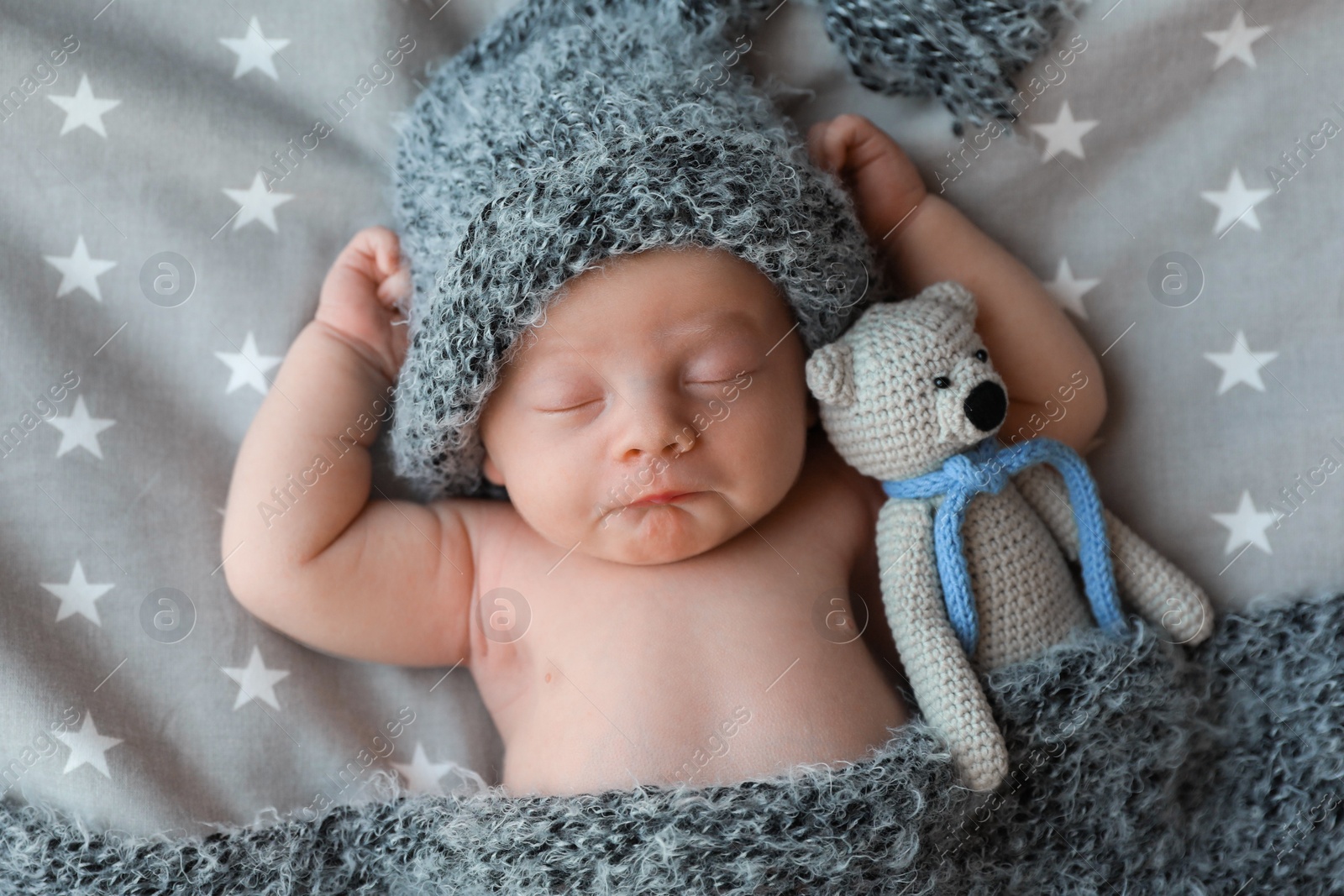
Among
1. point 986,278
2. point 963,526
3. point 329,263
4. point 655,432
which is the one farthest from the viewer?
point 329,263

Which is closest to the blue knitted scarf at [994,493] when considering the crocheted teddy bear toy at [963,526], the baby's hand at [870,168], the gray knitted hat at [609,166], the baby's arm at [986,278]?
the crocheted teddy bear toy at [963,526]

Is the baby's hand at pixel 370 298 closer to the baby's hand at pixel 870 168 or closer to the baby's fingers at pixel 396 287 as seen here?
the baby's fingers at pixel 396 287

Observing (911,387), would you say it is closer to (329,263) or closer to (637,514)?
(637,514)

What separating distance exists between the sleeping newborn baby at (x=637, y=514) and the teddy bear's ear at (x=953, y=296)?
0.10 metres

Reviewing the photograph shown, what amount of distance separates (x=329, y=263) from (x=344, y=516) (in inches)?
15.9

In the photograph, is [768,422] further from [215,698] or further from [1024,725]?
[215,698]

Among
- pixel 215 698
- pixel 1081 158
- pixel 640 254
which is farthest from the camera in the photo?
pixel 1081 158

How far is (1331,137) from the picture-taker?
150 centimetres

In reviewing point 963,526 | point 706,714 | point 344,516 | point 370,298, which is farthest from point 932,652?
point 370,298

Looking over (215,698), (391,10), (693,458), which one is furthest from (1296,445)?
(215,698)

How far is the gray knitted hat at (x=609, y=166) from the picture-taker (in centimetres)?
125

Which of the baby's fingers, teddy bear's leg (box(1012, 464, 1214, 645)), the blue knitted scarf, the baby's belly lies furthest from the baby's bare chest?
the baby's fingers

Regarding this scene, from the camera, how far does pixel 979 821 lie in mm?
1329

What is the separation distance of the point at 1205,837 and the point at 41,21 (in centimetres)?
198
